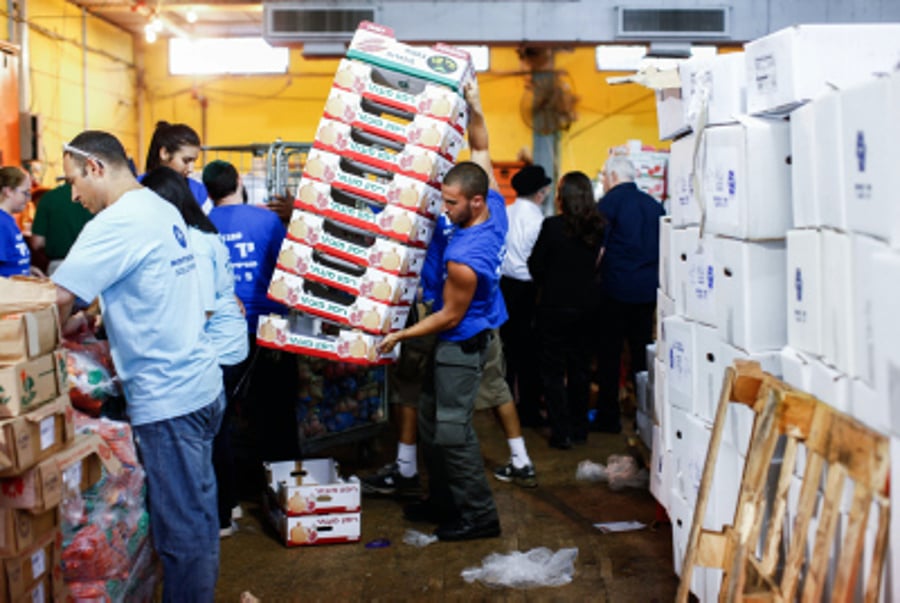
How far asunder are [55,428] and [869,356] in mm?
2100

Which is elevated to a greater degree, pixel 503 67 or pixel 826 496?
pixel 503 67

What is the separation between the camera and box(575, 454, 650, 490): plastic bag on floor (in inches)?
205

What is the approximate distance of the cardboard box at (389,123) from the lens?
4008 mm

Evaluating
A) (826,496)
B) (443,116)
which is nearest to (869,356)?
(826,496)

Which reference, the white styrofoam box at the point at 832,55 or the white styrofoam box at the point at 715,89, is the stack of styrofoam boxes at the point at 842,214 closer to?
the white styrofoam box at the point at 832,55

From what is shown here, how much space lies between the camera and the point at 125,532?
3086 millimetres

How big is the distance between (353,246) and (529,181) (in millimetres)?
2505

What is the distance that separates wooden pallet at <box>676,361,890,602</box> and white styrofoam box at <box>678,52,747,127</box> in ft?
3.10

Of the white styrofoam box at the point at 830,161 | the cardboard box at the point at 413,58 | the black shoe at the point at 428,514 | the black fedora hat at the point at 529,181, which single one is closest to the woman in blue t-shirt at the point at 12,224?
the cardboard box at the point at 413,58

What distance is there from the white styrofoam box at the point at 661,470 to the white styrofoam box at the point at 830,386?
1.48 m

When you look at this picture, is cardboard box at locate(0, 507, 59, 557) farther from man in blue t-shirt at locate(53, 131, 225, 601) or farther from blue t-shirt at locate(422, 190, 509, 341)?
blue t-shirt at locate(422, 190, 509, 341)

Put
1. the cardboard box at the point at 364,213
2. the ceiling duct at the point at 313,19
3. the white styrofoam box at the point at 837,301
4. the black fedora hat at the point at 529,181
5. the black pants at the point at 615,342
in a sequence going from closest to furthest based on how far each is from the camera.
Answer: the white styrofoam box at the point at 837,301
the cardboard box at the point at 364,213
the black pants at the point at 615,342
the black fedora hat at the point at 529,181
the ceiling duct at the point at 313,19

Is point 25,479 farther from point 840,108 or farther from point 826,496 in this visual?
point 840,108

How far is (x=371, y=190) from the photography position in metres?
4.11
